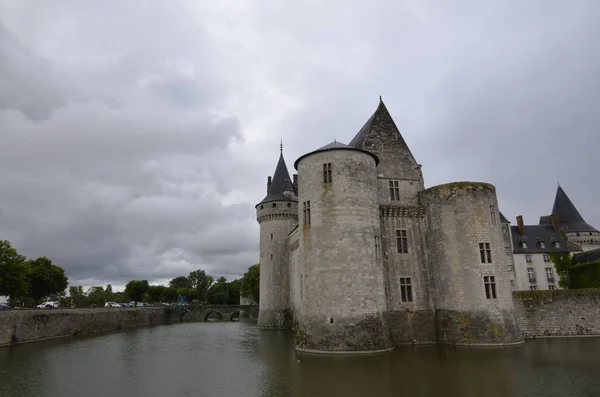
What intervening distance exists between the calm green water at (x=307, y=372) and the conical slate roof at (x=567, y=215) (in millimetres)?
24655

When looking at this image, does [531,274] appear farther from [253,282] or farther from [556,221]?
[253,282]

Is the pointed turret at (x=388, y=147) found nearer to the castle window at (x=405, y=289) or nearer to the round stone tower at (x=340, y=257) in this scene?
the round stone tower at (x=340, y=257)

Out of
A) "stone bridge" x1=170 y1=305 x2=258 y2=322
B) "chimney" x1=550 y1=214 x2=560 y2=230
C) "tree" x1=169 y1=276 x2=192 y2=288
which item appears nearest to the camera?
"chimney" x1=550 y1=214 x2=560 y2=230

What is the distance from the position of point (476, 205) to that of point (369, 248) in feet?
22.5

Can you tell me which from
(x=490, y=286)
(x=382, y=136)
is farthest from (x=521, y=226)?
(x=382, y=136)

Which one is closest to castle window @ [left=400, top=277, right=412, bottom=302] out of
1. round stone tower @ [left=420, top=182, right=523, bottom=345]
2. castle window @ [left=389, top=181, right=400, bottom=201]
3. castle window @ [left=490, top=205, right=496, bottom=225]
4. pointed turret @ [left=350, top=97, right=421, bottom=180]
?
round stone tower @ [left=420, top=182, right=523, bottom=345]

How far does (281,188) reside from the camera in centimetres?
4047

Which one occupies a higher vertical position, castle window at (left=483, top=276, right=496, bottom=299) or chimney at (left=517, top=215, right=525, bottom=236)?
chimney at (left=517, top=215, right=525, bottom=236)

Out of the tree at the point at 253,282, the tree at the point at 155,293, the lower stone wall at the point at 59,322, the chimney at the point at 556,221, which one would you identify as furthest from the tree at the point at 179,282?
the chimney at the point at 556,221

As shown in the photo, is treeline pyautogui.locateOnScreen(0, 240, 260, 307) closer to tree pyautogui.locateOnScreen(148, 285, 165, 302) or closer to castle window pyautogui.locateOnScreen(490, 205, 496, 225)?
tree pyautogui.locateOnScreen(148, 285, 165, 302)

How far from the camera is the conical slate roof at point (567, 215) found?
138ft

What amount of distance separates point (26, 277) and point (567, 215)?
54.3 meters

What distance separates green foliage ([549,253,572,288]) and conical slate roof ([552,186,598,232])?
5.73m

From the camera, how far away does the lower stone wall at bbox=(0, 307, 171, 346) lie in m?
24.5
